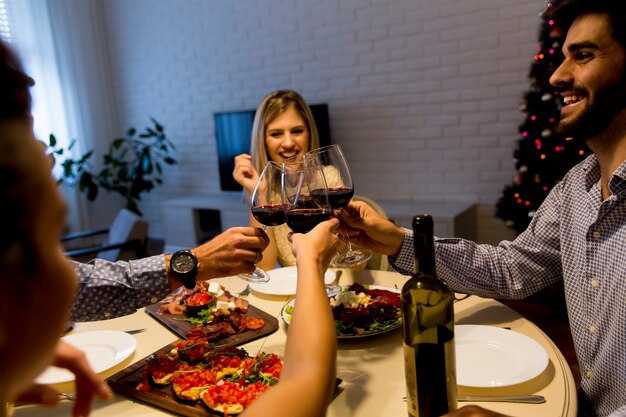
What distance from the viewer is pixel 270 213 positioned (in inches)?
47.4

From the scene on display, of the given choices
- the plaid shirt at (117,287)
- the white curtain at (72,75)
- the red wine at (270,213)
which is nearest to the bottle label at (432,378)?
the red wine at (270,213)

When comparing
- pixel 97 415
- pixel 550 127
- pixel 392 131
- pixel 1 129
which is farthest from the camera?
pixel 392 131

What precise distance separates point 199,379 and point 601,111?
3.81 ft

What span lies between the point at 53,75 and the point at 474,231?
4.58 metres

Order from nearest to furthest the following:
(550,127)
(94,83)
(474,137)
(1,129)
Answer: (1,129)
(550,127)
(474,137)
(94,83)

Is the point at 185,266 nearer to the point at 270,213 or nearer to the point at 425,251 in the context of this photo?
the point at 270,213

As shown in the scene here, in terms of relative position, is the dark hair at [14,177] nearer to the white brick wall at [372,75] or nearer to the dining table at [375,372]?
the dining table at [375,372]

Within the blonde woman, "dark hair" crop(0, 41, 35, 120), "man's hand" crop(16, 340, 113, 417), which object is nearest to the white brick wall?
the blonde woman

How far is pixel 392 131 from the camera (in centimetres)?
439

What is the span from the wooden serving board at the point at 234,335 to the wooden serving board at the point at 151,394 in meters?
0.18

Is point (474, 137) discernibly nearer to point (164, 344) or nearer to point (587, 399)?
point (587, 399)

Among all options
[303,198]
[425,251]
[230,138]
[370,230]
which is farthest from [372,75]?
[425,251]

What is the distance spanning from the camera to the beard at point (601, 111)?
4.16 ft

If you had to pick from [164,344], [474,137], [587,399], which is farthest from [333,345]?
[474,137]
